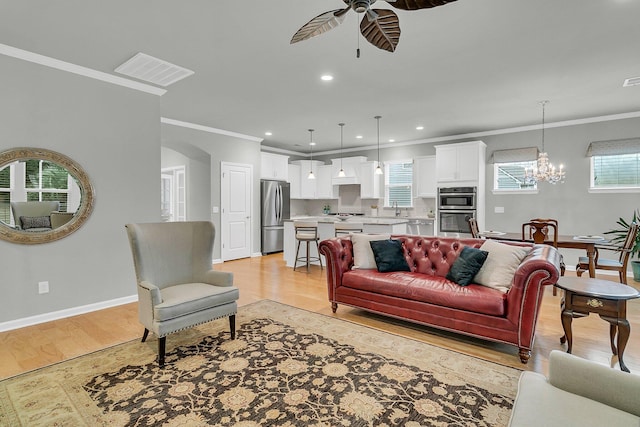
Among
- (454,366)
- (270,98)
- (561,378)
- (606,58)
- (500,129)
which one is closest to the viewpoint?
(561,378)

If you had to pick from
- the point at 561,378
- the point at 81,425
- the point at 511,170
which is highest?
the point at 511,170

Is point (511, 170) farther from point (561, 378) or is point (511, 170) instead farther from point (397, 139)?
point (561, 378)

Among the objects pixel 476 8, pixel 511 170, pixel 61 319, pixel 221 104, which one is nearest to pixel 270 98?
pixel 221 104

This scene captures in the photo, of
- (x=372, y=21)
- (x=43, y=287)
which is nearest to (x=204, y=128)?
(x=43, y=287)

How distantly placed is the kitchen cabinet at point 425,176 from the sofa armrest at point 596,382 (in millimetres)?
6126

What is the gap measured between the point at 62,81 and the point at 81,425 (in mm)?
3490

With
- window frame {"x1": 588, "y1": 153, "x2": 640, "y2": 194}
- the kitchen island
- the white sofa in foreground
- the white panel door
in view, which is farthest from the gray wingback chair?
window frame {"x1": 588, "y1": 153, "x2": 640, "y2": 194}

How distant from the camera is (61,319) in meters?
3.61

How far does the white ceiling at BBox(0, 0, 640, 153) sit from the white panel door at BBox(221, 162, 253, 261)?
1832 millimetres

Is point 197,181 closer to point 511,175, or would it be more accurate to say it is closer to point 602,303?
point 511,175

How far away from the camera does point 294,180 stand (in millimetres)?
9172

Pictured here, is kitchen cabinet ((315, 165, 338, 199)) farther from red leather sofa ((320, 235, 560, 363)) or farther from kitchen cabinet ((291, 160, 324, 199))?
red leather sofa ((320, 235, 560, 363))

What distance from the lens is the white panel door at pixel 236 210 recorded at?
703 centimetres

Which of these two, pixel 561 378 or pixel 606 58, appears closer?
pixel 561 378
